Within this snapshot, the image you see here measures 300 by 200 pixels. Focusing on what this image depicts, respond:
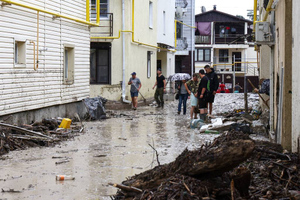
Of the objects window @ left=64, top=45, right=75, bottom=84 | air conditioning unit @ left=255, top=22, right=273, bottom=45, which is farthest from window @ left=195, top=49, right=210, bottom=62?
air conditioning unit @ left=255, top=22, right=273, bottom=45

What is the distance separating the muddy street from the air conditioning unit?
2.81 meters

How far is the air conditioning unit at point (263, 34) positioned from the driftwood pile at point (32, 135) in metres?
5.28

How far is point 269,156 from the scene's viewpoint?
7961 millimetres

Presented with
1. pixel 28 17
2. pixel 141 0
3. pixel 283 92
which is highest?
pixel 141 0

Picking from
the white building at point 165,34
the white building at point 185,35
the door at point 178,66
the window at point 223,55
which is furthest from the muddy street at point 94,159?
the window at point 223,55

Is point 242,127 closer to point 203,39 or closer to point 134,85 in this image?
point 134,85

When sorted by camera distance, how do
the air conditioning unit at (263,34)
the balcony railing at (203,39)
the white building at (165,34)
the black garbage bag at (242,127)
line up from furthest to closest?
the balcony railing at (203,39)
the white building at (165,34)
the black garbage bag at (242,127)
the air conditioning unit at (263,34)

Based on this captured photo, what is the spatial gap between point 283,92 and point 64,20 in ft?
31.2

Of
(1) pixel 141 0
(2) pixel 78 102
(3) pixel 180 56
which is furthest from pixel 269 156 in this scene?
(3) pixel 180 56

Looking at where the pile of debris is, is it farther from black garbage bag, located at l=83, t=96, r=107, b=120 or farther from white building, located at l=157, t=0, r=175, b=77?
white building, located at l=157, t=0, r=175, b=77

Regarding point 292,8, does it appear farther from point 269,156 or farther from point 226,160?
point 226,160

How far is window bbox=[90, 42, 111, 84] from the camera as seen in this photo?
23656 millimetres

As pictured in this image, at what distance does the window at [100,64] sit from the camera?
23656 mm

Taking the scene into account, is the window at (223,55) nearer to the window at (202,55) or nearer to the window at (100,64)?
the window at (202,55)
